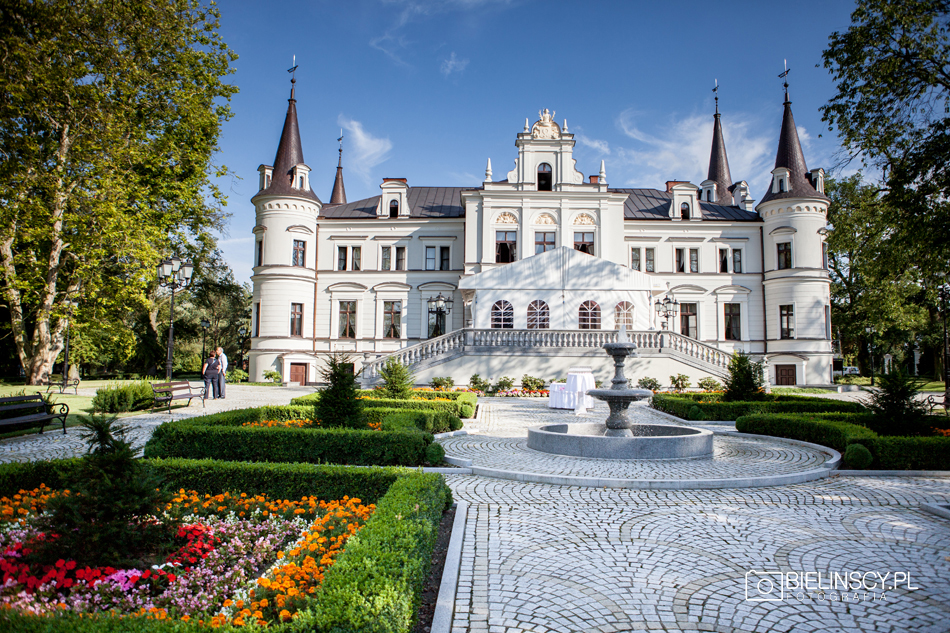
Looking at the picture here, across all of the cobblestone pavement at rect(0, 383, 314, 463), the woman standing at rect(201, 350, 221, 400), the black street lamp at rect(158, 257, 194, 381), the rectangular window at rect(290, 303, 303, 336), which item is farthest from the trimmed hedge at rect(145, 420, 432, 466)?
the rectangular window at rect(290, 303, 303, 336)

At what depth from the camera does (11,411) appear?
11406 mm

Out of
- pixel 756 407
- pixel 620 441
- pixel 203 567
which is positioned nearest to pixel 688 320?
pixel 756 407

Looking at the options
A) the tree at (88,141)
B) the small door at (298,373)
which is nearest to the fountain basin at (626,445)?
the tree at (88,141)

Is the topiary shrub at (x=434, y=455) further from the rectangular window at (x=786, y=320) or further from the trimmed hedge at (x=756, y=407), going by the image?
the rectangular window at (x=786, y=320)

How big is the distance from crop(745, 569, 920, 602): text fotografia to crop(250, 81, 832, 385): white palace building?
70.8 ft

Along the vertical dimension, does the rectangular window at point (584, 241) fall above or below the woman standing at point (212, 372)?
above

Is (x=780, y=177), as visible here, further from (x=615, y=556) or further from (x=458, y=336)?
(x=615, y=556)

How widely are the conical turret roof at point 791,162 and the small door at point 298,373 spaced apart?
31.6m

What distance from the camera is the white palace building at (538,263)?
1028 inches

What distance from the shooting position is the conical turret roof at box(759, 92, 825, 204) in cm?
3170

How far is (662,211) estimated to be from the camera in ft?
114

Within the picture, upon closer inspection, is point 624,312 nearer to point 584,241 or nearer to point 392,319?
point 584,241

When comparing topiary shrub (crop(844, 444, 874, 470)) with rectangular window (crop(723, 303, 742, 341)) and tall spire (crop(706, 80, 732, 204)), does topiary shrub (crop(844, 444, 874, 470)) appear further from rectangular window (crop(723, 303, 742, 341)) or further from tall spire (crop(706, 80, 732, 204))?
tall spire (crop(706, 80, 732, 204))

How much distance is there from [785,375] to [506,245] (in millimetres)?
18915
